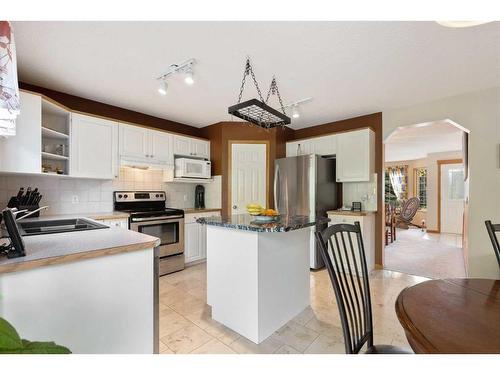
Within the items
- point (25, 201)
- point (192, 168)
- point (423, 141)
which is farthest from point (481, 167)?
point (25, 201)

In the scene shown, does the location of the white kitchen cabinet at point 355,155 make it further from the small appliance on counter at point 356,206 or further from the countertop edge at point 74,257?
the countertop edge at point 74,257

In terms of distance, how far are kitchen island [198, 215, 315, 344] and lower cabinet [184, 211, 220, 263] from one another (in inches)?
58.8

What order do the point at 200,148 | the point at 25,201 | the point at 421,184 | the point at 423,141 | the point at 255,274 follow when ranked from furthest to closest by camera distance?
1. the point at 421,184
2. the point at 423,141
3. the point at 200,148
4. the point at 25,201
5. the point at 255,274

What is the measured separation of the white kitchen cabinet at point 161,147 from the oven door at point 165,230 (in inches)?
37.3

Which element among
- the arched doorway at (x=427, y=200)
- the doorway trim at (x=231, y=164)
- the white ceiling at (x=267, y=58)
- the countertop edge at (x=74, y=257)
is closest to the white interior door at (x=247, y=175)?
the doorway trim at (x=231, y=164)

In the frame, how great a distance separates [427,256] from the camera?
4.13m

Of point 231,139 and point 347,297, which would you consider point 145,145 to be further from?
point 347,297

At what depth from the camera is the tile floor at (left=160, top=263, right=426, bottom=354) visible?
5.62 feet

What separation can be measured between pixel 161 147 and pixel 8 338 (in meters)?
3.34

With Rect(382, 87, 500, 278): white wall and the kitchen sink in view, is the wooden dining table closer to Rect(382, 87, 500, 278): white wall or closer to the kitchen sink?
Rect(382, 87, 500, 278): white wall

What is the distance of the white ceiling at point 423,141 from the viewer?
435cm

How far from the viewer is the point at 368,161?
333 centimetres
